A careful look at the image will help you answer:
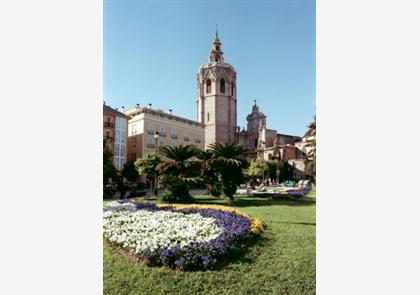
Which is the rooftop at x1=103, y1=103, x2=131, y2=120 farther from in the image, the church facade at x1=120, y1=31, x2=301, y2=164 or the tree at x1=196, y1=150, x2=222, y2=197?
the tree at x1=196, y1=150, x2=222, y2=197

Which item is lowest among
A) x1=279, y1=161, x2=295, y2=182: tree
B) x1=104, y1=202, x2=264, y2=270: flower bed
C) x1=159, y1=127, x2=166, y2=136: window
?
x1=104, y1=202, x2=264, y2=270: flower bed

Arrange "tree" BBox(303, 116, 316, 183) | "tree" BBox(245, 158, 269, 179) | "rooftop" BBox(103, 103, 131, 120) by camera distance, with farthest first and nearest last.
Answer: "tree" BBox(245, 158, 269, 179) < "tree" BBox(303, 116, 316, 183) < "rooftop" BBox(103, 103, 131, 120)

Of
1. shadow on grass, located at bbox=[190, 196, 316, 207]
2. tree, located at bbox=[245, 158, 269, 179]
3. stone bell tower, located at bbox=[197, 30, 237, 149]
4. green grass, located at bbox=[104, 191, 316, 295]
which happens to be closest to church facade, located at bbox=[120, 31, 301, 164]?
stone bell tower, located at bbox=[197, 30, 237, 149]

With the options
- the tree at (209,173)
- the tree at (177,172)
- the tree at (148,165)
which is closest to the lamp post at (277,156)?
the tree at (209,173)

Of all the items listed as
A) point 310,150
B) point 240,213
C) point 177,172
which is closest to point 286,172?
point 310,150
